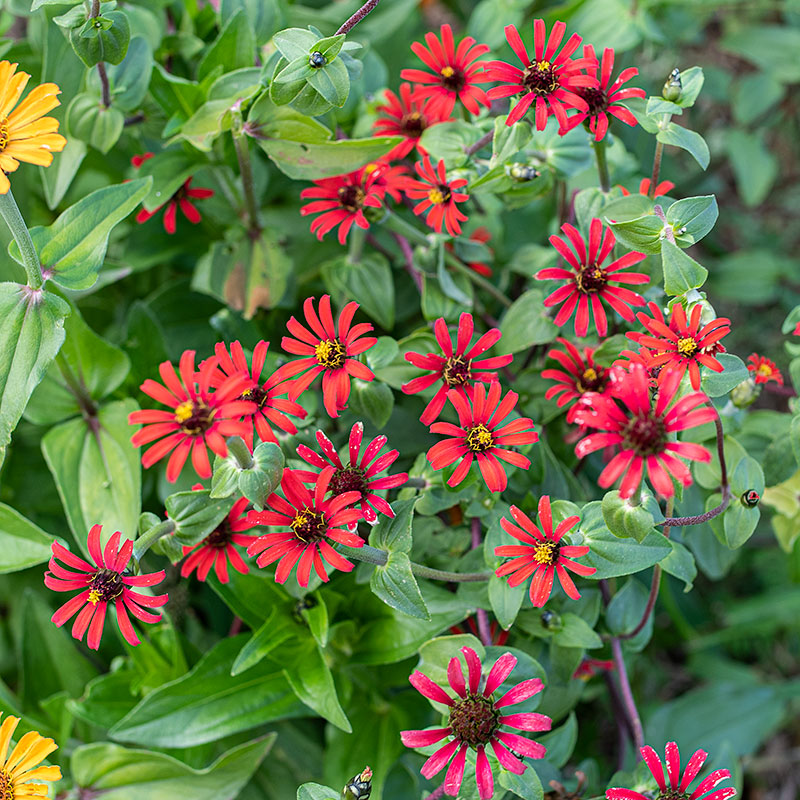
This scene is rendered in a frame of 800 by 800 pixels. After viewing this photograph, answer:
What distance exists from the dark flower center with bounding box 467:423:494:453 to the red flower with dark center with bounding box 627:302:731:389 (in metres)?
0.14

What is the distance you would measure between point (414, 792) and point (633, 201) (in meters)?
0.72

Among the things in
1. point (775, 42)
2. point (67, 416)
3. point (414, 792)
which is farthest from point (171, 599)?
point (775, 42)

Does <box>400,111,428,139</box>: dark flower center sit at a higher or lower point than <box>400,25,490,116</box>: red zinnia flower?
lower

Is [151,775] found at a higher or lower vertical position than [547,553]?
lower

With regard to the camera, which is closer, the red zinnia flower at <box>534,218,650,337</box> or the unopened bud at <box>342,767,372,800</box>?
the unopened bud at <box>342,767,372,800</box>

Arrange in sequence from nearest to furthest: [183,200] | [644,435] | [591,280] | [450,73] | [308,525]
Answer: [644,435] < [308,525] < [591,280] < [450,73] < [183,200]

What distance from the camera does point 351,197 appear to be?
88 cm

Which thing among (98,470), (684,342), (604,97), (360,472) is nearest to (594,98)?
(604,97)

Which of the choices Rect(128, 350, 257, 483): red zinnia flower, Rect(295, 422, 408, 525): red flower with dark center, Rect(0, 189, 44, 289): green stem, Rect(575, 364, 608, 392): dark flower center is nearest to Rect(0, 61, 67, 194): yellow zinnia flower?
Rect(0, 189, 44, 289): green stem

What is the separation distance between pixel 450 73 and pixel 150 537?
21.8 inches

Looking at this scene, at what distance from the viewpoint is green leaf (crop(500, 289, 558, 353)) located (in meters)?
0.86

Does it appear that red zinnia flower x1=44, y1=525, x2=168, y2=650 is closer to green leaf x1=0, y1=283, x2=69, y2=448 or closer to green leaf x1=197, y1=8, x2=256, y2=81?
green leaf x1=0, y1=283, x2=69, y2=448

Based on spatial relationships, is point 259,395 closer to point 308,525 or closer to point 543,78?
point 308,525

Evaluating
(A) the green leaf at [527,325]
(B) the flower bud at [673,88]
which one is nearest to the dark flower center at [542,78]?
(B) the flower bud at [673,88]
